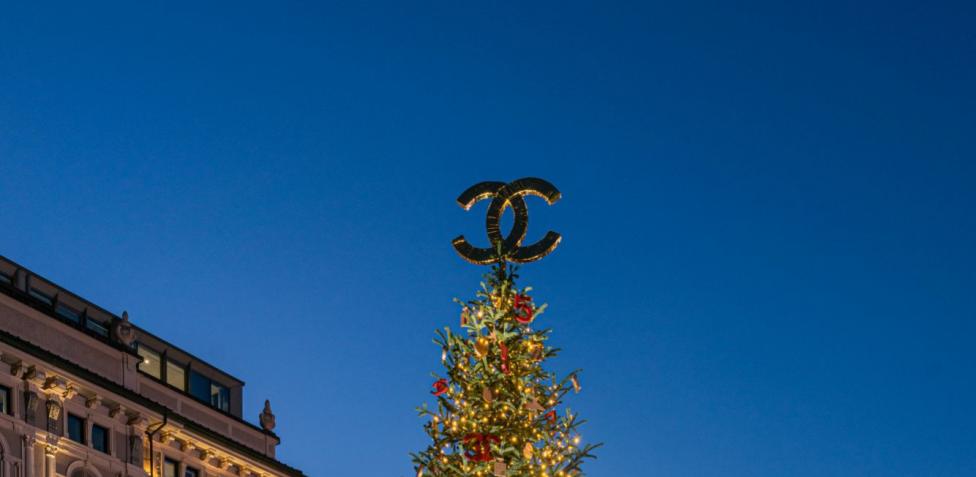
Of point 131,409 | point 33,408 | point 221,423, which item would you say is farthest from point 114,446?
point 221,423

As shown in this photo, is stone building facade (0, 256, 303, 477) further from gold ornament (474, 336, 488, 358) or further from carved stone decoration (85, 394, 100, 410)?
gold ornament (474, 336, 488, 358)

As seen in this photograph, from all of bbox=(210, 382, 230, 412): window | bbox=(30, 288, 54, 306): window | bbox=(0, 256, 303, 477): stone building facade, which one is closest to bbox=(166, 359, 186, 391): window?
bbox=(0, 256, 303, 477): stone building facade

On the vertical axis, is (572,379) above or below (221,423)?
below

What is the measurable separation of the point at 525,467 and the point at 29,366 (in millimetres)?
23527

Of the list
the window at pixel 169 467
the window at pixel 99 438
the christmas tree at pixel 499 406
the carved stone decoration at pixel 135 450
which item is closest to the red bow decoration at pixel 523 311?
the christmas tree at pixel 499 406

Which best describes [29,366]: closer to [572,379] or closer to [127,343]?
[127,343]

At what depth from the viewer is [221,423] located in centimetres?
5831

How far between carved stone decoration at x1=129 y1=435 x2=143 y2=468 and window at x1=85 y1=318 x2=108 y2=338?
376cm

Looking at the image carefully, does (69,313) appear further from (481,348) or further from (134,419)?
(481,348)

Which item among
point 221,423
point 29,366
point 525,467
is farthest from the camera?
point 221,423

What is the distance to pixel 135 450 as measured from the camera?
51.5 m

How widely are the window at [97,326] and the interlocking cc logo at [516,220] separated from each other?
24282 millimetres

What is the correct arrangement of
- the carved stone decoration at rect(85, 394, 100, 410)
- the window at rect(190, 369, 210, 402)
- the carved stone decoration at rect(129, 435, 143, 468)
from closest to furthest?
the carved stone decoration at rect(85, 394, 100, 410) → the carved stone decoration at rect(129, 435, 143, 468) → the window at rect(190, 369, 210, 402)

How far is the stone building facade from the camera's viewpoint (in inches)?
1822
